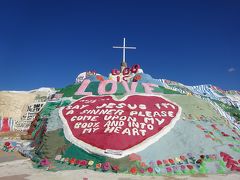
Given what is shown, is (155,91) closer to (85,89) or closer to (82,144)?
(85,89)

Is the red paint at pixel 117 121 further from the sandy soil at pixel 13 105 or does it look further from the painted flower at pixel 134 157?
the sandy soil at pixel 13 105

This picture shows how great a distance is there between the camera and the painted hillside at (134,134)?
1233 cm

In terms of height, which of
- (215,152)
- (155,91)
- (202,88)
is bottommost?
(215,152)

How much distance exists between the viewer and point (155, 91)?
19000 millimetres

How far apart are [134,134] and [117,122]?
1223 mm

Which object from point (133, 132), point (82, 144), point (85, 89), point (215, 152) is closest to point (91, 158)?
point (82, 144)

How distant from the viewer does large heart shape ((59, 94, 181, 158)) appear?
1311 cm

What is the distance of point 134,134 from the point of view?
1370cm

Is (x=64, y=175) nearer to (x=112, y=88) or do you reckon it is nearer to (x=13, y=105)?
(x=112, y=88)

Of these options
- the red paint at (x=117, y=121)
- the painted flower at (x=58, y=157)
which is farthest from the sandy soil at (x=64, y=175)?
the red paint at (x=117, y=121)

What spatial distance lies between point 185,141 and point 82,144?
4885mm

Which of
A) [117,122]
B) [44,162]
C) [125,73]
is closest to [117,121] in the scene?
[117,122]

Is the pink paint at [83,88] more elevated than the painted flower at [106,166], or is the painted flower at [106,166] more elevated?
the pink paint at [83,88]

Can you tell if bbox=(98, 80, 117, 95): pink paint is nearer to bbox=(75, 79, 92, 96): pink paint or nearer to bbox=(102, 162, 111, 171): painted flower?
bbox=(75, 79, 92, 96): pink paint
